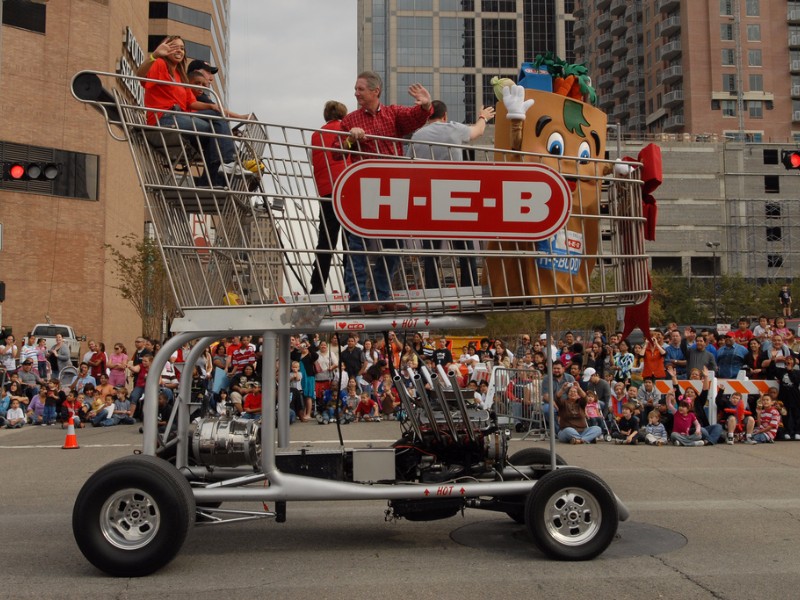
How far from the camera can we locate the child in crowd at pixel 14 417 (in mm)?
17094

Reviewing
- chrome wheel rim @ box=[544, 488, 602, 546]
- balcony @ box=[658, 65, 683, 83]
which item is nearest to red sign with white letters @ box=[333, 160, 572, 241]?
chrome wheel rim @ box=[544, 488, 602, 546]

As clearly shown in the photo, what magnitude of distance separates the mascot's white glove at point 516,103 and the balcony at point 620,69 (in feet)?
355

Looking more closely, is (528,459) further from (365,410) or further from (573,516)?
(365,410)

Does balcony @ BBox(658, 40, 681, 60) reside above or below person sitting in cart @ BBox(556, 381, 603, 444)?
above

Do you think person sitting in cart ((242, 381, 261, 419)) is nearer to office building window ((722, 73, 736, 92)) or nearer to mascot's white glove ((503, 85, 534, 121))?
mascot's white glove ((503, 85, 534, 121))

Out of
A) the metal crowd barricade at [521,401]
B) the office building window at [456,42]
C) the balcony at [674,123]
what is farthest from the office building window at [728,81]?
the metal crowd barricade at [521,401]

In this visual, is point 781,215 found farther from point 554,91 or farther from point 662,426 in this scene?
point 554,91

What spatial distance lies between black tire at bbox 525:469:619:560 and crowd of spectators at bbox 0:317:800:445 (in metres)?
5.89

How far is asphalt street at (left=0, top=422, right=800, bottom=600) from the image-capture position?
515 cm

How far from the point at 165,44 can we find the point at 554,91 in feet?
9.18

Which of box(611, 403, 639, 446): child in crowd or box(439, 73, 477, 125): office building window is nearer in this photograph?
box(611, 403, 639, 446): child in crowd

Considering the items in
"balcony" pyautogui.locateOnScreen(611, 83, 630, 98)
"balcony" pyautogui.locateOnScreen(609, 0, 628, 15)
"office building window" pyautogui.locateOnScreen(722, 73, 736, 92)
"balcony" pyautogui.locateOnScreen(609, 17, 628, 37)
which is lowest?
"office building window" pyautogui.locateOnScreen(722, 73, 736, 92)

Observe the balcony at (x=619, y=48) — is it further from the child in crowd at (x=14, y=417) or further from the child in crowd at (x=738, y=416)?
the child in crowd at (x=14, y=417)

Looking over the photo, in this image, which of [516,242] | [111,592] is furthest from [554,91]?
[111,592]
